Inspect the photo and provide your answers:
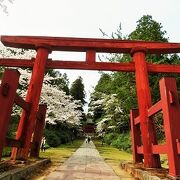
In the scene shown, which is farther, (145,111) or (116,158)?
(116,158)

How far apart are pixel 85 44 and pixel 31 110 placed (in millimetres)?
2905

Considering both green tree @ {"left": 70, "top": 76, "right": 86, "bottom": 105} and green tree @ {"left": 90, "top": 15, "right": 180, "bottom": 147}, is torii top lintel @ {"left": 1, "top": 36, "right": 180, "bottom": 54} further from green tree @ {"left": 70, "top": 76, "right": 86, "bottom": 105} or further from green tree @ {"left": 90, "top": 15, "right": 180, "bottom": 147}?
green tree @ {"left": 70, "top": 76, "right": 86, "bottom": 105}

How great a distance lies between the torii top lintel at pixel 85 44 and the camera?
8422 mm

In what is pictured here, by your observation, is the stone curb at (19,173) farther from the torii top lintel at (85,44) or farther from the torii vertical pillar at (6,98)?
the torii top lintel at (85,44)

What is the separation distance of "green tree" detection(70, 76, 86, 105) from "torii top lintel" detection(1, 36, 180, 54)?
54.6 metres

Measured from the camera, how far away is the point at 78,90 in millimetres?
64750

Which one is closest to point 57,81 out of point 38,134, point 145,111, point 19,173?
point 38,134

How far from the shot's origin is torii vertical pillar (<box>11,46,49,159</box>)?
22.8ft

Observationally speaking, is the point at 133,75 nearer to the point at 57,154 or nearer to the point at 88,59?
the point at 57,154

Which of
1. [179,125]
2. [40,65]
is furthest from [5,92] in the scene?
[179,125]

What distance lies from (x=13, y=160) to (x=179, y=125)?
4.30 m

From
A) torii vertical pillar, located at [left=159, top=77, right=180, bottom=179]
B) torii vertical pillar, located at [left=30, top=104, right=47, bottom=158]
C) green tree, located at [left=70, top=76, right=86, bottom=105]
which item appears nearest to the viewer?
torii vertical pillar, located at [left=159, top=77, right=180, bottom=179]

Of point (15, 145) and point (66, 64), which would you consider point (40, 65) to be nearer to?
point (66, 64)

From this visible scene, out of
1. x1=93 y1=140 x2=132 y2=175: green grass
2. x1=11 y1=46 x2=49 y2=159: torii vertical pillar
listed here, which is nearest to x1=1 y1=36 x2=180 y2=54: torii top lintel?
x1=11 y1=46 x2=49 y2=159: torii vertical pillar
